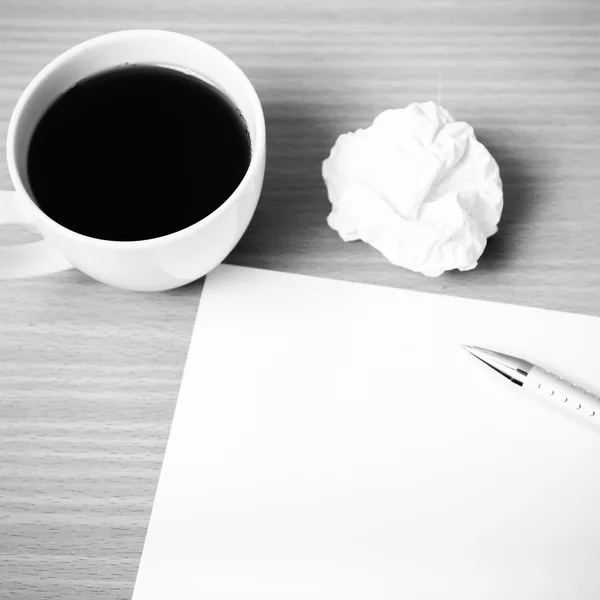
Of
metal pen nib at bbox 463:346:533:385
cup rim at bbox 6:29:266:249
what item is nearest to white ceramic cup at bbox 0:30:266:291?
cup rim at bbox 6:29:266:249

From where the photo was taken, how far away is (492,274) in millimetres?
476

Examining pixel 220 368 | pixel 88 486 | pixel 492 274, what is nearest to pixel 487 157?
pixel 492 274

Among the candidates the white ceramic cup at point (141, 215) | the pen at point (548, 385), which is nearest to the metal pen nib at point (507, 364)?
the pen at point (548, 385)

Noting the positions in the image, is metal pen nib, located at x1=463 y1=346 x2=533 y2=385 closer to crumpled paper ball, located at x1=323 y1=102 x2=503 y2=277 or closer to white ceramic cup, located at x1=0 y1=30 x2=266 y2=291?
crumpled paper ball, located at x1=323 y1=102 x2=503 y2=277

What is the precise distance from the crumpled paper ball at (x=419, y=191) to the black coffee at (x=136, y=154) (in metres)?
0.08

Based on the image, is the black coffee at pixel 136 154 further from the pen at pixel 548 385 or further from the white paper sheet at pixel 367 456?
the pen at pixel 548 385

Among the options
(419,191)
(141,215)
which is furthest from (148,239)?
(419,191)

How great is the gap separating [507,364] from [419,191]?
12cm

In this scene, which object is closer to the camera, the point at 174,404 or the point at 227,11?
the point at 174,404

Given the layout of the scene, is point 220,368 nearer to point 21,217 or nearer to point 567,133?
point 21,217

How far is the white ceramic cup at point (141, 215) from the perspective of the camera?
38cm

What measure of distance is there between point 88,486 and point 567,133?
1.31 ft

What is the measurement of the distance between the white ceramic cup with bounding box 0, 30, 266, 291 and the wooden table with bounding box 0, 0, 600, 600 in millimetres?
54

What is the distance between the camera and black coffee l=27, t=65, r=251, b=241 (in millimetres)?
417
